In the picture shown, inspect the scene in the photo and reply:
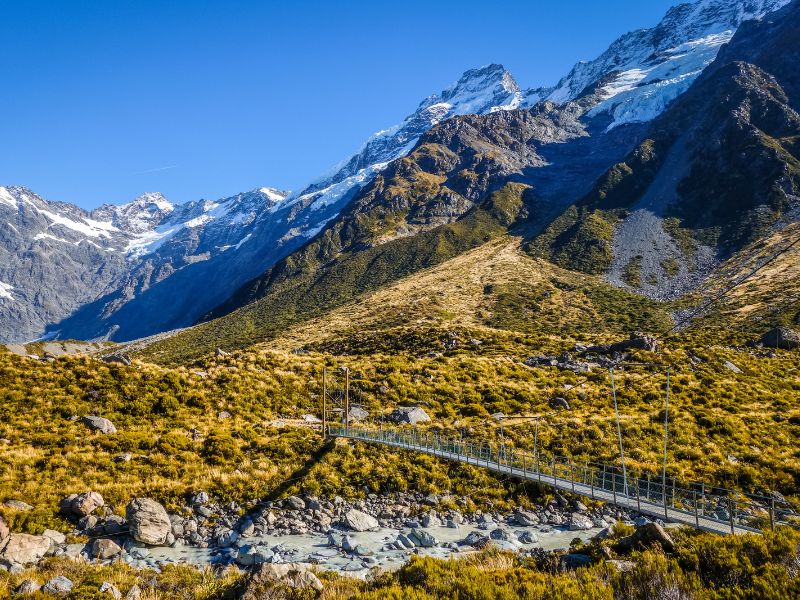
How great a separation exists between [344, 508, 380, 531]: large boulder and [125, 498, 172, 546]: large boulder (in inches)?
273

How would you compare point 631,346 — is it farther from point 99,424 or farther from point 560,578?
point 99,424

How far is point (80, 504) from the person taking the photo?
1927cm

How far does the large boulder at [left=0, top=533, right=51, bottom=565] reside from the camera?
1456 centimetres

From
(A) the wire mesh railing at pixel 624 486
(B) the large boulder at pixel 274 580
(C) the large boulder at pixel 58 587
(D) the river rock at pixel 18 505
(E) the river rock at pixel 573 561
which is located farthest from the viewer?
(D) the river rock at pixel 18 505

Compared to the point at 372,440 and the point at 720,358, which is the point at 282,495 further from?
the point at 720,358

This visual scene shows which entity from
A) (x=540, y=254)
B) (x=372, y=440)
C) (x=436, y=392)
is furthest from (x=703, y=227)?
(x=372, y=440)

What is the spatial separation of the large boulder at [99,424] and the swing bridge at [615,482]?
38.9 feet

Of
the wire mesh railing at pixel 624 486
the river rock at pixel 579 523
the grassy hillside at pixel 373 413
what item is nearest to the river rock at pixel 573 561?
the wire mesh railing at pixel 624 486

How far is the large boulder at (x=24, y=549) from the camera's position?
14.6m

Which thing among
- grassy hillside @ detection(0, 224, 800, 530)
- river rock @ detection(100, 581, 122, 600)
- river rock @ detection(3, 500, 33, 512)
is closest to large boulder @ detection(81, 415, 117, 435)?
grassy hillside @ detection(0, 224, 800, 530)

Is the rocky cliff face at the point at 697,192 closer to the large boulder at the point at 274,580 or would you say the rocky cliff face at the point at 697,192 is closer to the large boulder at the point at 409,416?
the large boulder at the point at 409,416

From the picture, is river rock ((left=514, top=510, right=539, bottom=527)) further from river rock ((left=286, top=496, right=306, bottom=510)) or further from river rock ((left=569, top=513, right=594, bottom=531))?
river rock ((left=286, top=496, right=306, bottom=510))

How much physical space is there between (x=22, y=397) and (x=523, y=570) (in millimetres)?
31430

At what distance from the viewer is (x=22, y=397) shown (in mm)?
29969
